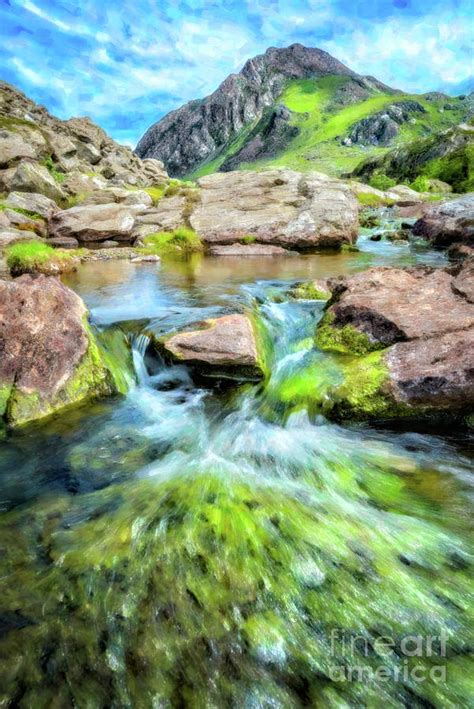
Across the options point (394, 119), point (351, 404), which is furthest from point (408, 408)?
point (394, 119)

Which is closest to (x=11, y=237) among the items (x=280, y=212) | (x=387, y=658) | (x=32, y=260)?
(x=32, y=260)

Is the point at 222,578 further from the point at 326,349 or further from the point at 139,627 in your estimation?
the point at 326,349

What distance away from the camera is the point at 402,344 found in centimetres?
682

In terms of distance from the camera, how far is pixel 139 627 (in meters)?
2.97

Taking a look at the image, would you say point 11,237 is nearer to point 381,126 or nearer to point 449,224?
point 449,224

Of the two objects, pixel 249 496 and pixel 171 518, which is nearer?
pixel 171 518

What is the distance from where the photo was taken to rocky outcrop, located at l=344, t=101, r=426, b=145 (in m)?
181

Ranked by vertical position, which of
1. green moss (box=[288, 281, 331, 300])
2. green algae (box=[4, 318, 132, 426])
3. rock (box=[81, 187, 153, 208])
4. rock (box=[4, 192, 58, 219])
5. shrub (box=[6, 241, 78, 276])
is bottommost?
green algae (box=[4, 318, 132, 426])

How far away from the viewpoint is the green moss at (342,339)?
7.71m

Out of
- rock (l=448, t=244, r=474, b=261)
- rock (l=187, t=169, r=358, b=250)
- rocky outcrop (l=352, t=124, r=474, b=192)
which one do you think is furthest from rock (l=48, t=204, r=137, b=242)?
rocky outcrop (l=352, t=124, r=474, b=192)

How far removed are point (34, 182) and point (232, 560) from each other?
34355 mm

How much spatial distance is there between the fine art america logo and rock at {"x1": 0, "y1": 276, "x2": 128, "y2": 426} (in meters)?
5.44

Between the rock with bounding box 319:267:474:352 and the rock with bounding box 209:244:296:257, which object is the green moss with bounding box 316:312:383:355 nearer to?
the rock with bounding box 319:267:474:352

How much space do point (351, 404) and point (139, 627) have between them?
4.45 m
